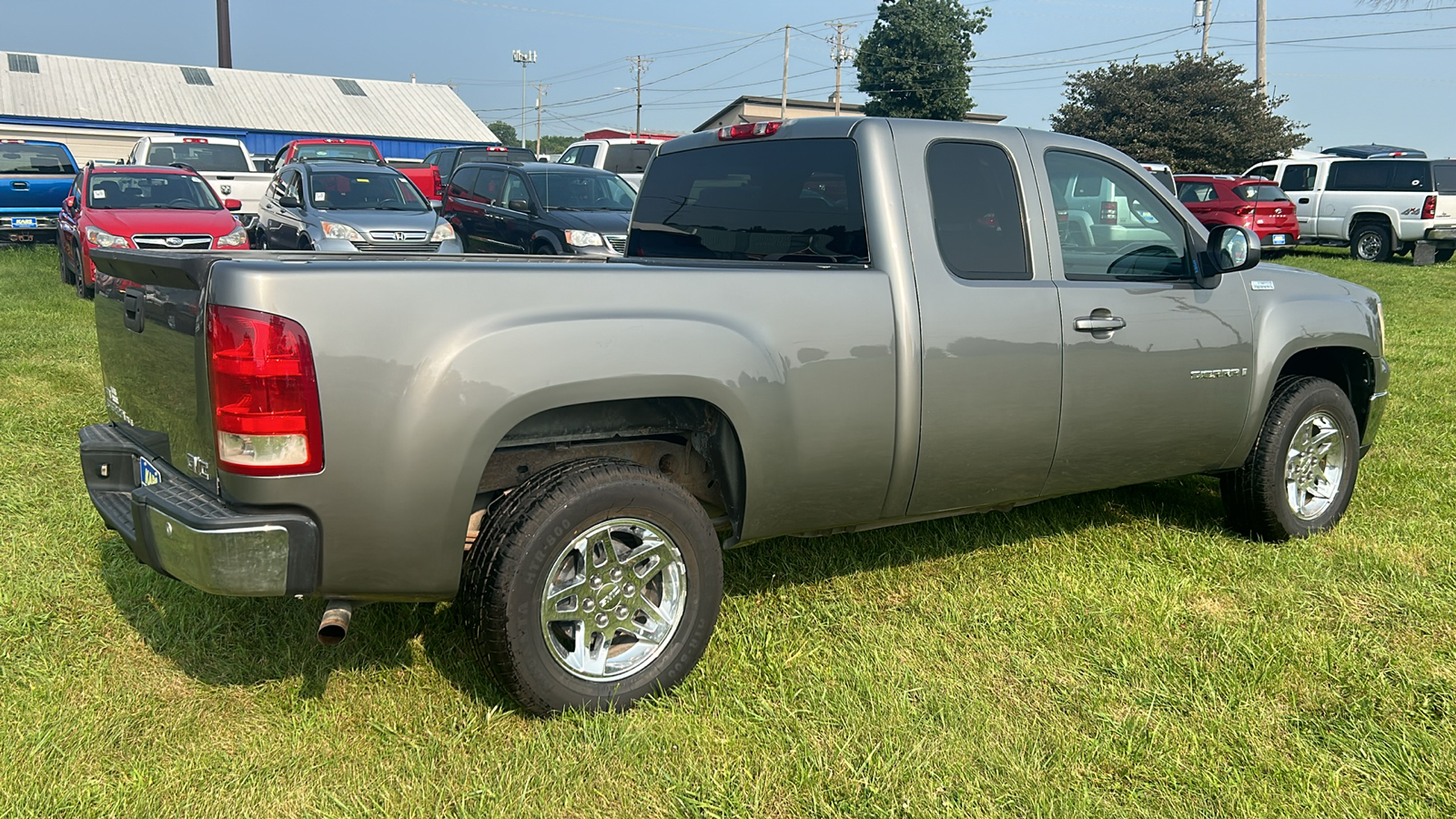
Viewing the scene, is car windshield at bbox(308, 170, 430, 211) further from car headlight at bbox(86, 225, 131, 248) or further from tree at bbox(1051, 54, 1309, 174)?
tree at bbox(1051, 54, 1309, 174)

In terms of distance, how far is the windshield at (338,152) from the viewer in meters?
20.3

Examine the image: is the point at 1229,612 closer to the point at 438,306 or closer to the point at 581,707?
the point at 581,707

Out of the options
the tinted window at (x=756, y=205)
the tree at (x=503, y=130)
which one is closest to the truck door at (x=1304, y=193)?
the tinted window at (x=756, y=205)

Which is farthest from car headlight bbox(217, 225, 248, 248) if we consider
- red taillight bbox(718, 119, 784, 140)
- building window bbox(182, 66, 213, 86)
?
building window bbox(182, 66, 213, 86)

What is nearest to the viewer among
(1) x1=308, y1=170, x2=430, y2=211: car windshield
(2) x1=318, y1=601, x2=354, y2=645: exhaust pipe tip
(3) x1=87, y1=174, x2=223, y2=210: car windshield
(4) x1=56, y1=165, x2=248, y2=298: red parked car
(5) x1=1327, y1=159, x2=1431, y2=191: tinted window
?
(2) x1=318, y1=601, x2=354, y2=645: exhaust pipe tip

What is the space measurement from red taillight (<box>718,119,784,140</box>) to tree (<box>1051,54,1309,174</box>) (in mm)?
33290

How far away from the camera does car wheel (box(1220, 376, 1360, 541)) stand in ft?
15.7

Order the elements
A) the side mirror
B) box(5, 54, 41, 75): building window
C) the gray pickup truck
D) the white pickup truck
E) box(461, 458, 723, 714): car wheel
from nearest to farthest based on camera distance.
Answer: the gray pickup truck → box(461, 458, 723, 714): car wheel → the side mirror → the white pickup truck → box(5, 54, 41, 75): building window

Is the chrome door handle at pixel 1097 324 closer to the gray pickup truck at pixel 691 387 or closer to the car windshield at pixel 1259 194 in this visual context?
the gray pickup truck at pixel 691 387

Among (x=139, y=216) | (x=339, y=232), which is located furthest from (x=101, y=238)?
(x=339, y=232)

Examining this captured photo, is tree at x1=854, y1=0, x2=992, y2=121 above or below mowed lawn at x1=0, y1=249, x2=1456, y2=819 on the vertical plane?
above

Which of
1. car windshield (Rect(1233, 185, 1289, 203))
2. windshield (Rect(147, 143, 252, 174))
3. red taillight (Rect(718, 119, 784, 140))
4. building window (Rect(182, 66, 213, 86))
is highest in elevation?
building window (Rect(182, 66, 213, 86))

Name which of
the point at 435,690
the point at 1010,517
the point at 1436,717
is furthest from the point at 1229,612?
the point at 435,690

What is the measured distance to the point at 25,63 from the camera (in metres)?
44.4
